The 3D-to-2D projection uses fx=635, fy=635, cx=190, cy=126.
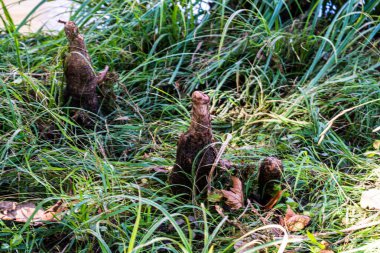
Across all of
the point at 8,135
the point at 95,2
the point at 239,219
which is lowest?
the point at 239,219

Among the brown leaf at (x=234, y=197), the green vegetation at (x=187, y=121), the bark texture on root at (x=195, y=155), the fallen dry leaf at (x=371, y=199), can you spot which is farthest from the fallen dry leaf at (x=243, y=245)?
the fallen dry leaf at (x=371, y=199)

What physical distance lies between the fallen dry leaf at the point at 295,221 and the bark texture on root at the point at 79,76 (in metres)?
1.01

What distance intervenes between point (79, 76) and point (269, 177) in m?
0.92

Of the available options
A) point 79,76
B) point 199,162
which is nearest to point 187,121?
point 79,76

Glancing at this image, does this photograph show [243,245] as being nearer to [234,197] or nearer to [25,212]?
[234,197]

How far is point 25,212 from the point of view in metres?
2.09

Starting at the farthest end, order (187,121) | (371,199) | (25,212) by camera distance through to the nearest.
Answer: (187,121) < (371,199) < (25,212)

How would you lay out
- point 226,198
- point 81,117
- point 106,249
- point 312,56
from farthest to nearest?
point 312,56
point 81,117
point 226,198
point 106,249

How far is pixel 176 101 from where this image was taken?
9.68 feet

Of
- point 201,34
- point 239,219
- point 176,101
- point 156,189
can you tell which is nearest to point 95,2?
point 201,34

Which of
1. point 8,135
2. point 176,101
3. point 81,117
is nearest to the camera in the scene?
point 8,135

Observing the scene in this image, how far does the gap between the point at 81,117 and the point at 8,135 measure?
0.33 meters

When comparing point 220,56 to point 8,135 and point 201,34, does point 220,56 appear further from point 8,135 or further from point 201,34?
point 8,135

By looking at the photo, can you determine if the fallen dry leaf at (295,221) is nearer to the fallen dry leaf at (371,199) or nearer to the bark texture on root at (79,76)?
the fallen dry leaf at (371,199)
